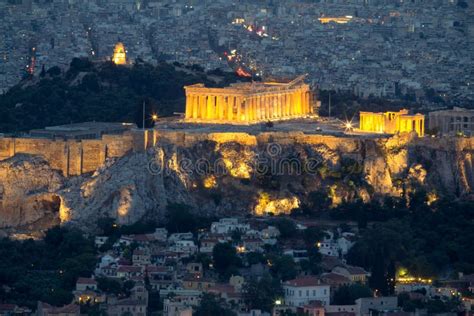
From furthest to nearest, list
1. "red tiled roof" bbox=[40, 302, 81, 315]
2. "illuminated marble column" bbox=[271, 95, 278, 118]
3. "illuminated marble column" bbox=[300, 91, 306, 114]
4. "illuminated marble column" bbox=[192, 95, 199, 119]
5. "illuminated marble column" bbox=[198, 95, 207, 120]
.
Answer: "illuminated marble column" bbox=[300, 91, 306, 114]
"illuminated marble column" bbox=[271, 95, 278, 118]
"illuminated marble column" bbox=[192, 95, 199, 119]
"illuminated marble column" bbox=[198, 95, 207, 120]
"red tiled roof" bbox=[40, 302, 81, 315]

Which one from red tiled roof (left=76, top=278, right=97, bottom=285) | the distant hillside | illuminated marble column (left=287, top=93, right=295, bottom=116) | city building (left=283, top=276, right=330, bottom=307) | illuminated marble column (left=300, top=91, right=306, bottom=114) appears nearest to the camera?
city building (left=283, top=276, right=330, bottom=307)

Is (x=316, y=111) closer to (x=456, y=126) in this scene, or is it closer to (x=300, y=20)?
(x=456, y=126)

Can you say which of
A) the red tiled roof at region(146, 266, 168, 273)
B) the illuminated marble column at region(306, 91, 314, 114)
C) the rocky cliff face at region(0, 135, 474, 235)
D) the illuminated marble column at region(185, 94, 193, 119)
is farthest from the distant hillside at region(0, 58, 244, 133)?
the red tiled roof at region(146, 266, 168, 273)

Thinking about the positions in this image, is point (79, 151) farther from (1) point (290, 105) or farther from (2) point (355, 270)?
(2) point (355, 270)

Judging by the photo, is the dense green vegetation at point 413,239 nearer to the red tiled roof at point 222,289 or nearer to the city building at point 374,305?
the city building at point 374,305

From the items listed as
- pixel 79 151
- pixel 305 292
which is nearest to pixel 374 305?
pixel 305 292

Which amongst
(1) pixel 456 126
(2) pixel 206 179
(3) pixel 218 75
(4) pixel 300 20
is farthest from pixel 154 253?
(4) pixel 300 20

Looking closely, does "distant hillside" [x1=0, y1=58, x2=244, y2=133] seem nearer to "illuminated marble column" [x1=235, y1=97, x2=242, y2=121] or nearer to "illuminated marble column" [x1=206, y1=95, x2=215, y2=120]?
"illuminated marble column" [x1=206, y1=95, x2=215, y2=120]
